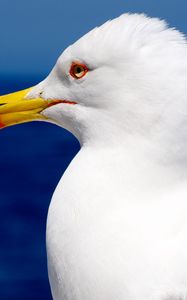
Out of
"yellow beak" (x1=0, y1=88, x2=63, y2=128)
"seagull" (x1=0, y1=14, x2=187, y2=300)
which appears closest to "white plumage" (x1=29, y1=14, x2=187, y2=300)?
"seagull" (x1=0, y1=14, x2=187, y2=300)

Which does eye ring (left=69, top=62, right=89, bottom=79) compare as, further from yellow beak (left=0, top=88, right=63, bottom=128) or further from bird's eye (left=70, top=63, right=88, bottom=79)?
yellow beak (left=0, top=88, right=63, bottom=128)

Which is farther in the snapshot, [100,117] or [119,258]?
[100,117]

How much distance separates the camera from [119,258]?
3307 mm

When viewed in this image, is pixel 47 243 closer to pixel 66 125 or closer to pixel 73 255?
pixel 73 255

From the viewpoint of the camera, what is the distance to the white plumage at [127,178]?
3283mm

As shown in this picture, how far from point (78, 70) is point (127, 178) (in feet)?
1.62

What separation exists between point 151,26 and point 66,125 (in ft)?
1.80

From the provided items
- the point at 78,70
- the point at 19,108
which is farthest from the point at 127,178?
the point at 19,108

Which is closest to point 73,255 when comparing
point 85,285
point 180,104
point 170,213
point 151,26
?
point 85,285

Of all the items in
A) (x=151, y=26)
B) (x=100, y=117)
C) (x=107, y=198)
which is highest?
(x=151, y=26)

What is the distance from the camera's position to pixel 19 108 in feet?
12.8

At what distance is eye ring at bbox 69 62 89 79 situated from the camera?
359 cm

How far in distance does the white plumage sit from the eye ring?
0.02 metres

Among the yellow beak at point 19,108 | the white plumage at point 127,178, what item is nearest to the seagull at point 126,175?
the white plumage at point 127,178
